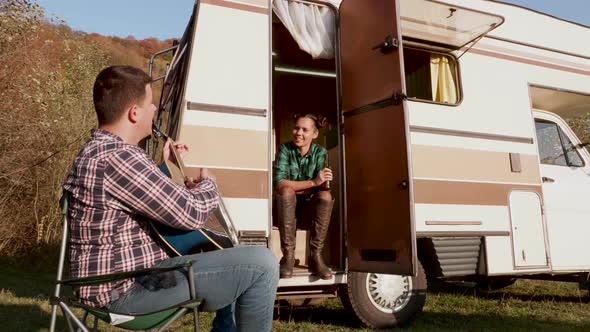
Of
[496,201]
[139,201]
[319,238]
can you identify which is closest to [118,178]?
[139,201]

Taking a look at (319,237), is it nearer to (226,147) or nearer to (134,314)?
(226,147)

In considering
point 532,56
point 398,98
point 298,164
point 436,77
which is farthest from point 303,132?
point 532,56

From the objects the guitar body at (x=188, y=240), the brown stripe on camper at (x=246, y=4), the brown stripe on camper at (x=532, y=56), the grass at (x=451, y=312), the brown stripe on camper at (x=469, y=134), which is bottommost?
the grass at (x=451, y=312)

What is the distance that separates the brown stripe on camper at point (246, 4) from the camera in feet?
12.8

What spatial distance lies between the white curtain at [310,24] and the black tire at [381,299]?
1.95 m

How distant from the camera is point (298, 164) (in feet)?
14.6

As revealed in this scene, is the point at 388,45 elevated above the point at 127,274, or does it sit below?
above

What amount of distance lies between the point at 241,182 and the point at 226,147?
28 centimetres

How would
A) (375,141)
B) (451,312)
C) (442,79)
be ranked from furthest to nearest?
(451,312)
(442,79)
(375,141)

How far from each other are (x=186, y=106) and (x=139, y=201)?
6.52ft

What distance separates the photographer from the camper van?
146 inches

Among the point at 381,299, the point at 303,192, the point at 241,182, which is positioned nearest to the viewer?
the point at 241,182

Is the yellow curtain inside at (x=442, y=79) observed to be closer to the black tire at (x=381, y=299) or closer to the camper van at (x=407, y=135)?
the camper van at (x=407, y=135)

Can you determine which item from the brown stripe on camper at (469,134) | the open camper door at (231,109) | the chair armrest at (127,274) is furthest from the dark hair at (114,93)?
the brown stripe on camper at (469,134)
